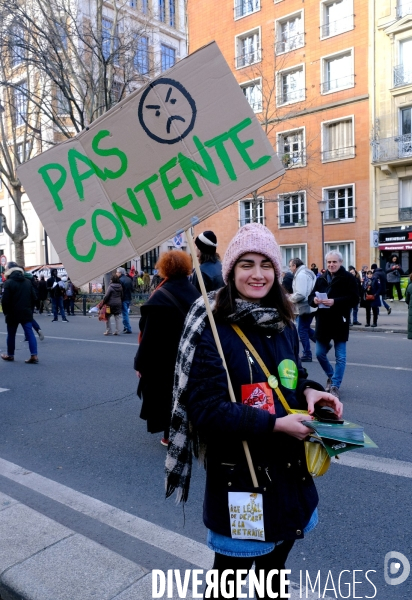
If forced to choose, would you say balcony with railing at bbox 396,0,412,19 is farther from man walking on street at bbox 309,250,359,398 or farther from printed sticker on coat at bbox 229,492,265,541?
printed sticker on coat at bbox 229,492,265,541

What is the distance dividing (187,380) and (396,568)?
72.1 inches

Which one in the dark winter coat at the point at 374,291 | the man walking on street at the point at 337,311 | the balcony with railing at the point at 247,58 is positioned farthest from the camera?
the balcony with railing at the point at 247,58

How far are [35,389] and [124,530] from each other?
4.50 meters

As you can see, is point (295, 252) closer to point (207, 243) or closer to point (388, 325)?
point (388, 325)

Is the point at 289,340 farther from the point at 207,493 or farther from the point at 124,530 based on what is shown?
the point at 124,530

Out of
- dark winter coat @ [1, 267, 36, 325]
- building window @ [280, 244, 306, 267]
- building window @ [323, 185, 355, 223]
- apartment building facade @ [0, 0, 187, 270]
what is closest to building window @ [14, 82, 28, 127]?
apartment building facade @ [0, 0, 187, 270]

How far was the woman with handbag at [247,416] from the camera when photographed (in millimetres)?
1802

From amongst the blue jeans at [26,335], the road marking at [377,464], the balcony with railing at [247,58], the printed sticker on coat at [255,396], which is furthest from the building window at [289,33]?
the printed sticker on coat at [255,396]

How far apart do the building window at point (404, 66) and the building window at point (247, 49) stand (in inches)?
326

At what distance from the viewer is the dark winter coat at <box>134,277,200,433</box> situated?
13.8 feet

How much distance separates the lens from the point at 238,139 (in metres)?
2.26

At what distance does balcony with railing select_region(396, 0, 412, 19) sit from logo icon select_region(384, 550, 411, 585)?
28967 mm

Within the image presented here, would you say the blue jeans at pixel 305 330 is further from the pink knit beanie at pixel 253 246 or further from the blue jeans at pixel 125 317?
the pink knit beanie at pixel 253 246

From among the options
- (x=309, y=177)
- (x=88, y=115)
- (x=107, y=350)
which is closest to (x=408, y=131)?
(x=309, y=177)
